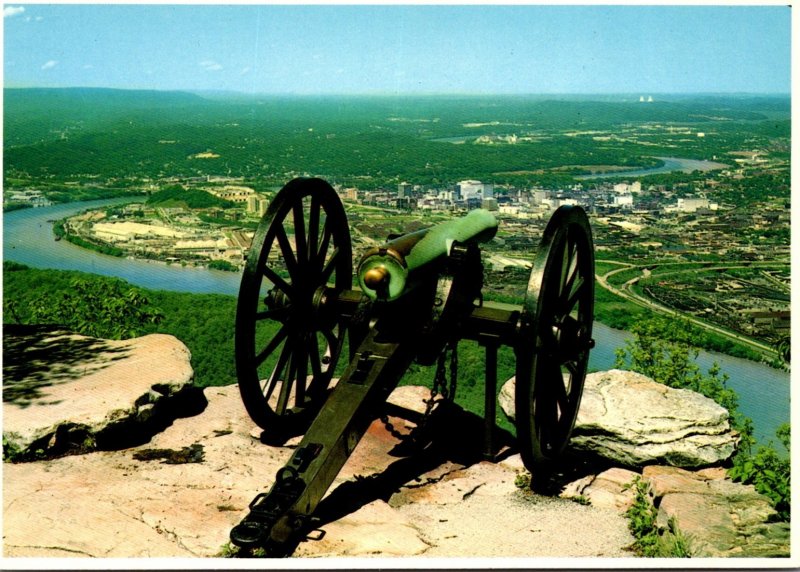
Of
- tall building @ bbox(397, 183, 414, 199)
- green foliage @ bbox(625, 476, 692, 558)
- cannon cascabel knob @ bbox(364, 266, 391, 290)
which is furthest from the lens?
tall building @ bbox(397, 183, 414, 199)

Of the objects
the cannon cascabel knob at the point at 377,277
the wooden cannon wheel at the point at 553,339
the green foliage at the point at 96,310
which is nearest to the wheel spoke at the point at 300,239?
the cannon cascabel knob at the point at 377,277

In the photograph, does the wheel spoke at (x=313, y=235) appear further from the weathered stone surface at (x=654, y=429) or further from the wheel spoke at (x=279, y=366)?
the weathered stone surface at (x=654, y=429)

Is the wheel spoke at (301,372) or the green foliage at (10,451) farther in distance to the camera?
the wheel spoke at (301,372)

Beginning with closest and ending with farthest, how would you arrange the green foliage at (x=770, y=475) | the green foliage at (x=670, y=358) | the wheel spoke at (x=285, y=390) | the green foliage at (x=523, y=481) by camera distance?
the green foliage at (x=770, y=475)
the green foliage at (x=523, y=481)
the wheel spoke at (x=285, y=390)
the green foliage at (x=670, y=358)

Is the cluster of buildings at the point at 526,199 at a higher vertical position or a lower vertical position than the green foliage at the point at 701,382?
higher

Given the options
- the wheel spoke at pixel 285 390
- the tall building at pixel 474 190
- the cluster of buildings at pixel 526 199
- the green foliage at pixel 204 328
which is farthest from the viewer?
the tall building at pixel 474 190

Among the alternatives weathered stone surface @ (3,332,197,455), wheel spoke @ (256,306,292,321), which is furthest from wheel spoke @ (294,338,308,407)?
weathered stone surface @ (3,332,197,455)

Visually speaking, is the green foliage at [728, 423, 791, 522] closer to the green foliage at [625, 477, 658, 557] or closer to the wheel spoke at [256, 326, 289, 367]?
the green foliage at [625, 477, 658, 557]
